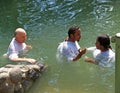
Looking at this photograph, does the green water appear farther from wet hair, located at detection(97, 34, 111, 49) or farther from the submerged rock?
wet hair, located at detection(97, 34, 111, 49)

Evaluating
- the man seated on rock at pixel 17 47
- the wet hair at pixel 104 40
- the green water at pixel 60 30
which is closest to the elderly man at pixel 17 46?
the man seated on rock at pixel 17 47

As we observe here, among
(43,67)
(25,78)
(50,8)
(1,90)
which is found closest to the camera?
(1,90)

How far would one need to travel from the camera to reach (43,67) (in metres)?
6.48

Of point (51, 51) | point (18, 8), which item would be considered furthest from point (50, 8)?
point (51, 51)

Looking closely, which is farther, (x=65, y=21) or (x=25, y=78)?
(x=65, y=21)

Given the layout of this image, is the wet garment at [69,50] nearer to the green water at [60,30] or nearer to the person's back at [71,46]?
the person's back at [71,46]

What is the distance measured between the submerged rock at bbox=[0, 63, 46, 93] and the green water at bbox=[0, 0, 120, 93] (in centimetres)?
17

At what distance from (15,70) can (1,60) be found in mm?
1398

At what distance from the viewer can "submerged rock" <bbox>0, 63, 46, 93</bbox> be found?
5.51 m

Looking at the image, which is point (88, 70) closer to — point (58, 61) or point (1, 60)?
point (58, 61)

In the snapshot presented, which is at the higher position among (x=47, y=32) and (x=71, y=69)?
(x=47, y=32)

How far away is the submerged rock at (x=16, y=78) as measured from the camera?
18.1ft

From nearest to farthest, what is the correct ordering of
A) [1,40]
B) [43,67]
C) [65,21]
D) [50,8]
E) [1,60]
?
[43,67] → [1,60] → [1,40] → [65,21] → [50,8]

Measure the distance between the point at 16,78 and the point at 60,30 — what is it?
9.70ft
